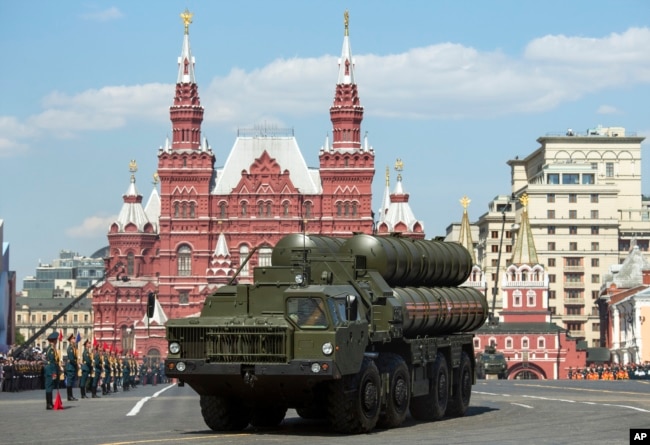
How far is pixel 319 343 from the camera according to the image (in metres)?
24.5

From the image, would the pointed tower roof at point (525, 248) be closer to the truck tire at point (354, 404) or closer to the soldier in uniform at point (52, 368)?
the soldier in uniform at point (52, 368)

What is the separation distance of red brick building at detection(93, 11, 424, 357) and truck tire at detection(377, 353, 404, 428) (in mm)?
122649

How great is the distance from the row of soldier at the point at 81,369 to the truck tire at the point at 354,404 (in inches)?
409

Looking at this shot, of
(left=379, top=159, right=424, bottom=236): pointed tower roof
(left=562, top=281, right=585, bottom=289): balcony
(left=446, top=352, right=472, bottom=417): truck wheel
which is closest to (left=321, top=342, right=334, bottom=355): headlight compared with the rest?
(left=446, top=352, right=472, bottom=417): truck wheel

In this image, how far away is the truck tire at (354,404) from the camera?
24703mm

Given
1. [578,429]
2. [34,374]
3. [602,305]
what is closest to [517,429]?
[578,429]

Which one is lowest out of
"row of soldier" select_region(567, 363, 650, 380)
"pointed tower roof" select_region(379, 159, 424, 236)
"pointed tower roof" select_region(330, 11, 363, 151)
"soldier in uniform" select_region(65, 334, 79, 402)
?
"row of soldier" select_region(567, 363, 650, 380)

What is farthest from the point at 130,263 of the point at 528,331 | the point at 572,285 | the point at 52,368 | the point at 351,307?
the point at 351,307

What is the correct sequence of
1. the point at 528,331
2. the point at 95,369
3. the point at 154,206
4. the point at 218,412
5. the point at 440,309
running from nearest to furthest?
the point at 218,412 → the point at 440,309 → the point at 95,369 → the point at 528,331 → the point at 154,206

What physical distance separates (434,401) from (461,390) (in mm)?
2055

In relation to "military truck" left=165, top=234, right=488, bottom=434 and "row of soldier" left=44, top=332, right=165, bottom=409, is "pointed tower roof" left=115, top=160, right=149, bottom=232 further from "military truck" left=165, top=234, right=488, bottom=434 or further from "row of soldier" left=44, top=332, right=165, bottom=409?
"military truck" left=165, top=234, right=488, bottom=434

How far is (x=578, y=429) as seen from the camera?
25.6 meters

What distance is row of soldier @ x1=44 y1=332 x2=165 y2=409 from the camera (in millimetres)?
34500

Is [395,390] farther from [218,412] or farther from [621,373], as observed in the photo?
[621,373]
